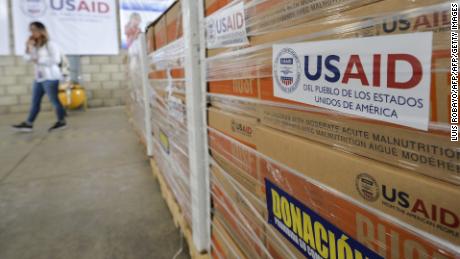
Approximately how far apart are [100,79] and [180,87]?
6.15m

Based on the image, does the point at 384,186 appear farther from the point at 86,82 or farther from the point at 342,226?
the point at 86,82

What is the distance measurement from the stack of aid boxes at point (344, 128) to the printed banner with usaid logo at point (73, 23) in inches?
265

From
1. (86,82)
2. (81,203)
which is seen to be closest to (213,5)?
(81,203)

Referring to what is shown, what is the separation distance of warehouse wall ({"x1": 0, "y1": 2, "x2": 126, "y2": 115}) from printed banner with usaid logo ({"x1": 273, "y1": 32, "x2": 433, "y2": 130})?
6051mm

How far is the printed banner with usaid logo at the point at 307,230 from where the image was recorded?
55cm

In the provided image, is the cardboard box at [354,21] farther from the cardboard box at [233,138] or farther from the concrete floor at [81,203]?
the concrete floor at [81,203]

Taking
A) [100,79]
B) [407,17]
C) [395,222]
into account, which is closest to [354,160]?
[395,222]

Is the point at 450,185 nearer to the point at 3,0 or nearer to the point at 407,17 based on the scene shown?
the point at 407,17

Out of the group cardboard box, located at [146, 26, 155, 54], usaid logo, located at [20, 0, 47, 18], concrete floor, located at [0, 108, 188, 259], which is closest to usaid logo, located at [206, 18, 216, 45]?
concrete floor, located at [0, 108, 188, 259]

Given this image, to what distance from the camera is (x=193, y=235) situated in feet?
4.45

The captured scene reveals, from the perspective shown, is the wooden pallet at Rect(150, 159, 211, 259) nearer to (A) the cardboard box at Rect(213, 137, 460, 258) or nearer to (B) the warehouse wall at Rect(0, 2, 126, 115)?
(A) the cardboard box at Rect(213, 137, 460, 258)

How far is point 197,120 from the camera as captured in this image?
46.4 inches

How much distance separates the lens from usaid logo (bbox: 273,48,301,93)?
→ 61cm

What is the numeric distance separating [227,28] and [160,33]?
1041 mm
